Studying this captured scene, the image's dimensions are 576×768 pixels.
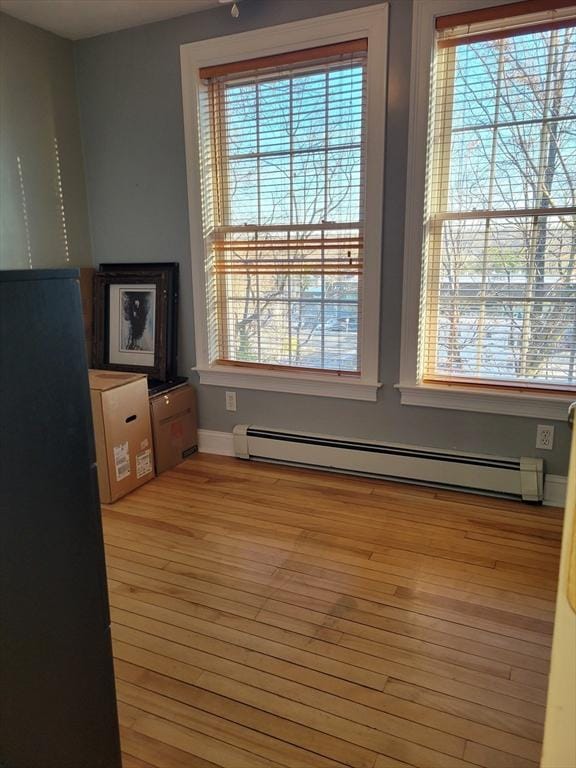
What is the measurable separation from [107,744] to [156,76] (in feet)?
10.9

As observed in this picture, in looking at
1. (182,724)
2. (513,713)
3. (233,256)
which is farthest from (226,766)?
(233,256)

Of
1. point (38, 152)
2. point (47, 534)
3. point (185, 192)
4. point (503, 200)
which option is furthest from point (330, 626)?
point (38, 152)

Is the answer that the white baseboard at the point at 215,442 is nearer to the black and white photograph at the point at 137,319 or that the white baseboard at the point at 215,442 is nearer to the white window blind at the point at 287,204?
the white window blind at the point at 287,204

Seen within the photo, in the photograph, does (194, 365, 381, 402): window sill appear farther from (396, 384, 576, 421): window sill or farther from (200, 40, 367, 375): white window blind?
(396, 384, 576, 421): window sill

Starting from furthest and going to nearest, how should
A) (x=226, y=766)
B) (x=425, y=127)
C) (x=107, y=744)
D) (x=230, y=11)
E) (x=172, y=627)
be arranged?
(x=230, y=11), (x=425, y=127), (x=172, y=627), (x=226, y=766), (x=107, y=744)

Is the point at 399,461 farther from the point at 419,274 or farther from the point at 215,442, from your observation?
the point at 215,442

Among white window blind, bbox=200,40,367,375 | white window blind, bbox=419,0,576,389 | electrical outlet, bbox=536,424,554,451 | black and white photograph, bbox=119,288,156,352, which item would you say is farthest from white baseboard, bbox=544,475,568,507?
black and white photograph, bbox=119,288,156,352

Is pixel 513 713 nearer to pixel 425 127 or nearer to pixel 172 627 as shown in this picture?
pixel 172 627

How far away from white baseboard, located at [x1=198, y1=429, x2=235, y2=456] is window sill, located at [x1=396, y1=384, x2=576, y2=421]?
3.89 ft

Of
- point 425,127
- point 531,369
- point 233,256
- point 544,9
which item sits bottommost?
point 531,369

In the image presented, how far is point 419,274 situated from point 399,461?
1.03m

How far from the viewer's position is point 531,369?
8.75ft

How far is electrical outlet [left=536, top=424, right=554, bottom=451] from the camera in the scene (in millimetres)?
2685

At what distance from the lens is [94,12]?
294 centimetres
